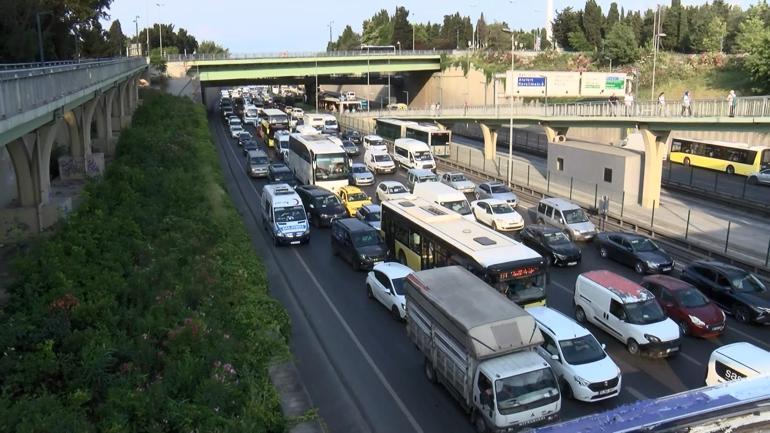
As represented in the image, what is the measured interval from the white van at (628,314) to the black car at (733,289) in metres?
3.56

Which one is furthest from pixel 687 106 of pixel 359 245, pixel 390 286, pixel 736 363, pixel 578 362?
pixel 578 362

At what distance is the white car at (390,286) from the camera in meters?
19.0

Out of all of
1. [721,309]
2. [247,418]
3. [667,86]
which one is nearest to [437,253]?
[721,309]

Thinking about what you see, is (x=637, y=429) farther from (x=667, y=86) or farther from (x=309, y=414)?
(x=667, y=86)

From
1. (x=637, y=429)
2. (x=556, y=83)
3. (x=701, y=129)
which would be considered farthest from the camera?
(x=556, y=83)

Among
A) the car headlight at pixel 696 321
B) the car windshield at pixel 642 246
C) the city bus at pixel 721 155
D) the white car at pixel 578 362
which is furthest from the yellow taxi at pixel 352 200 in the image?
the city bus at pixel 721 155

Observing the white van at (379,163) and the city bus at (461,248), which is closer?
the city bus at (461,248)

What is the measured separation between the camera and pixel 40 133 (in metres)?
25.6

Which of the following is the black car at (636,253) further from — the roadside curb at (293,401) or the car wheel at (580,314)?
the roadside curb at (293,401)

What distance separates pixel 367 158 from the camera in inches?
1861

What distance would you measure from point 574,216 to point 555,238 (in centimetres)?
399

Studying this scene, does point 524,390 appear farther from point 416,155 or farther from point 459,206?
point 416,155

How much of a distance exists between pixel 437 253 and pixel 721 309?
8.49 meters

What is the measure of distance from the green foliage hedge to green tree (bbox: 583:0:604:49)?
97.5 metres
